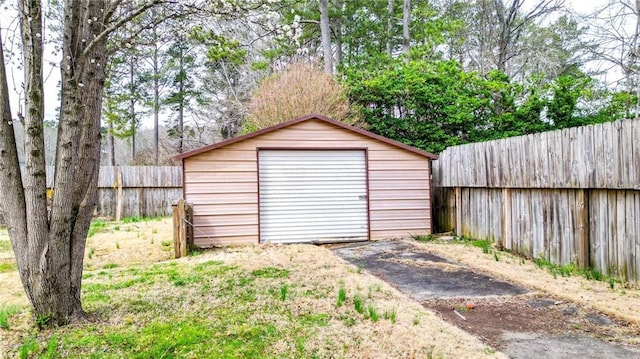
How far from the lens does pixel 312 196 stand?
879cm

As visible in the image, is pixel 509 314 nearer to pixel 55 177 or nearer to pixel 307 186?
pixel 55 177

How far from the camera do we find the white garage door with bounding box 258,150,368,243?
8578mm

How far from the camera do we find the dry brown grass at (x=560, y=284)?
3896mm

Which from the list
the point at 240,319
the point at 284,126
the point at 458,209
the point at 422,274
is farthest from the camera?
the point at 458,209

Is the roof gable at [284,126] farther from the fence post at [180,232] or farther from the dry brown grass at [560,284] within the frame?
the dry brown grass at [560,284]

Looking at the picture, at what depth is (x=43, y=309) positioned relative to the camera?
324 centimetres

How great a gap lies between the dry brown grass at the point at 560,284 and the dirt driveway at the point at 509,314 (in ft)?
0.54

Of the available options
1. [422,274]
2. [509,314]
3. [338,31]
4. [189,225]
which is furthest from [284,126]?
[338,31]

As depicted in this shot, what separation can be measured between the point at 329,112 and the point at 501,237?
6.25 metres

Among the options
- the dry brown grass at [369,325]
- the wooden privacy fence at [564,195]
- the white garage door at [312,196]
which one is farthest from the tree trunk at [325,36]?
the dry brown grass at [369,325]

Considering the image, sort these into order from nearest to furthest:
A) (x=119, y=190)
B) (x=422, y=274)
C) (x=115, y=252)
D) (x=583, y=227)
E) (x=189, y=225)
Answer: (x=583, y=227)
(x=422, y=274)
(x=115, y=252)
(x=189, y=225)
(x=119, y=190)

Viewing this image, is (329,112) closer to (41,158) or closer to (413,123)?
(413,123)

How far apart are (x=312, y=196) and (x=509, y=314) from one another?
540 cm

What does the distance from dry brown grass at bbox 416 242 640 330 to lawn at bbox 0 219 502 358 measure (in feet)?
5.40
